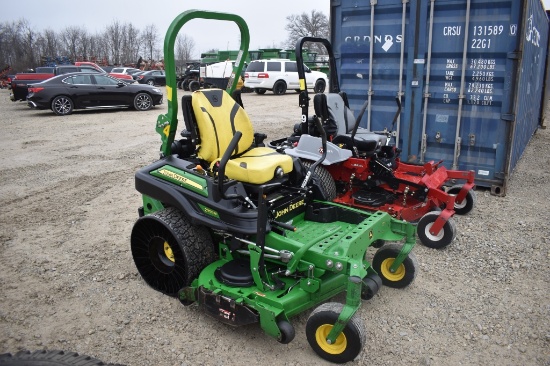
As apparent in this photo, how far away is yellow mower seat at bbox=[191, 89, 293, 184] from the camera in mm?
3537

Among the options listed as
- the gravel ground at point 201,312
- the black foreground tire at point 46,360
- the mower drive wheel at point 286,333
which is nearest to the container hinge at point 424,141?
the gravel ground at point 201,312

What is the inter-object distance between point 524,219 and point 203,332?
13.4 ft

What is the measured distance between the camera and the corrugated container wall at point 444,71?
587 cm

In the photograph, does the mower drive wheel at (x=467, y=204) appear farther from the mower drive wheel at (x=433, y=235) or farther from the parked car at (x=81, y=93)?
the parked car at (x=81, y=93)

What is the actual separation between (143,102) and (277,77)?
24.0 ft

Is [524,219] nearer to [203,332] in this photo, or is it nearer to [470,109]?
[470,109]

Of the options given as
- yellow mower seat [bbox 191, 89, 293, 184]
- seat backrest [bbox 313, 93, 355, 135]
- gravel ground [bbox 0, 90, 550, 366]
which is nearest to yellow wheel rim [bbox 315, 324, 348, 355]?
gravel ground [bbox 0, 90, 550, 366]

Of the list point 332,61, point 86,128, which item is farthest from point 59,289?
point 86,128

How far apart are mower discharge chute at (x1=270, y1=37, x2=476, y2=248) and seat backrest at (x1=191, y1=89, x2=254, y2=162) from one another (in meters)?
1.12

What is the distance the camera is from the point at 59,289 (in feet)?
12.7

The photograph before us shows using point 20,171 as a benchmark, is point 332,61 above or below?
above

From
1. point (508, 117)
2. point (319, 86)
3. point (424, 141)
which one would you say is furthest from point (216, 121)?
point (319, 86)

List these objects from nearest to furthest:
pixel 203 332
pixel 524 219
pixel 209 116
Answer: pixel 203 332, pixel 209 116, pixel 524 219

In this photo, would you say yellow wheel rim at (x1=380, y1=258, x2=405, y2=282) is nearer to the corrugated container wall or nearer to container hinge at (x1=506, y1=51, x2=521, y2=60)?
the corrugated container wall
